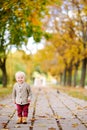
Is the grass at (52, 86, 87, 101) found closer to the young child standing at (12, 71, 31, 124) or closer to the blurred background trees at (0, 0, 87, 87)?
the blurred background trees at (0, 0, 87, 87)

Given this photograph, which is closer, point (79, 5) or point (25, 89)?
point (25, 89)

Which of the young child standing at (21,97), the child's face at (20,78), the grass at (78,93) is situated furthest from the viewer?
the grass at (78,93)

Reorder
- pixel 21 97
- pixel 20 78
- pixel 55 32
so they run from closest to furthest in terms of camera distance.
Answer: pixel 20 78, pixel 21 97, pixel 55 32

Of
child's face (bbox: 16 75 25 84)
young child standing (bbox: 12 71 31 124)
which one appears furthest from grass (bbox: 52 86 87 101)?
child's face (bbox: 16 75 25 84)

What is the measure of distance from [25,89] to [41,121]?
3.48 ft

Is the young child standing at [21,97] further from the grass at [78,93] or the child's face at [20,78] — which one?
the grass at [78,93]

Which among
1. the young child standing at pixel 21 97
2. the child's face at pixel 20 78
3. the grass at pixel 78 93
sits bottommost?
the grass at pixel 78 93

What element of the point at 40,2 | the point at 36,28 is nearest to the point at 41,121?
the point at 40,2

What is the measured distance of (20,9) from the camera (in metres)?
26.7

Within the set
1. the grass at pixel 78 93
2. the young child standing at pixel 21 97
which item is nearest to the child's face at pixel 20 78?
the young child standing at pixel 21 97

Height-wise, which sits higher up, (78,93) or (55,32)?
(55,32)

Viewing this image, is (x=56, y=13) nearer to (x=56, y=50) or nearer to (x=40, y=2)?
(x=56, y=50)

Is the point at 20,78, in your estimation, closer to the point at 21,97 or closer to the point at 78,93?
the point at 21,97

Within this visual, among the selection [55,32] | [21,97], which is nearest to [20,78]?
[21,97]
